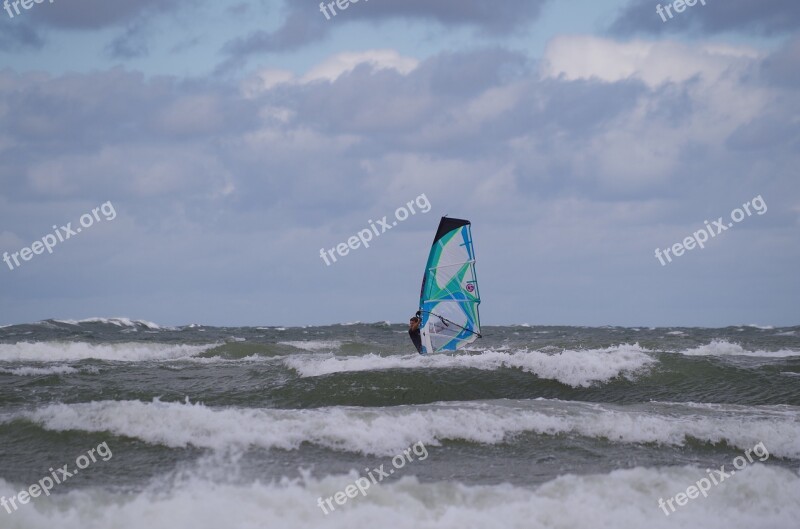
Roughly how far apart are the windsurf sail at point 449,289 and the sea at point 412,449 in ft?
10.8

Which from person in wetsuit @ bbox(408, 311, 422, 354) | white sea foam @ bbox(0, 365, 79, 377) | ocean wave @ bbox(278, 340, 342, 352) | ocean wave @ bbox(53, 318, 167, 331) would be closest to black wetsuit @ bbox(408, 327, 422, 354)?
person in wetsuit @ bbox(408, 311, 422, 354)

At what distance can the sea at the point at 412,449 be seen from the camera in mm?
7105

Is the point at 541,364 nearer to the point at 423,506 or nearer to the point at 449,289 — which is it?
the point at 449,289

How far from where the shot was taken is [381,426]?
382 inches

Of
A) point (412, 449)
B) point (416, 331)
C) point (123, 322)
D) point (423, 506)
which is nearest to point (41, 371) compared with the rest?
point (416, 331)

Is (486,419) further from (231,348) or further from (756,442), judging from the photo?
(231,348)

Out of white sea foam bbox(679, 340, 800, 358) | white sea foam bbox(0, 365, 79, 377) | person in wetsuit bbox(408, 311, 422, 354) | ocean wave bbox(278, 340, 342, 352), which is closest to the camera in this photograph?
white sea foam bbox(0, 365, 79, 377)

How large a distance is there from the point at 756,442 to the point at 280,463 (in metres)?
5.83

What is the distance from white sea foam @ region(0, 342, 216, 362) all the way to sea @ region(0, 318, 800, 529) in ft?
22.2

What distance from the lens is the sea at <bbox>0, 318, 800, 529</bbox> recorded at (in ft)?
23.3

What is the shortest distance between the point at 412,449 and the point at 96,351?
1712 centimetres

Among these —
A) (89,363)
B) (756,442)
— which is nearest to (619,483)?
(756,442)

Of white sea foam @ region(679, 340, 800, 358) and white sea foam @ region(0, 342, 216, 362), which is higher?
white sea foam @ region(0, 342, 216, 362)

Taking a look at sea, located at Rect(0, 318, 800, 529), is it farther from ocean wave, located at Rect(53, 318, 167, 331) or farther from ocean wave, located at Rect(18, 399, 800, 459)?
ocean wave, located at Rect(53, 318, 167, 331)
